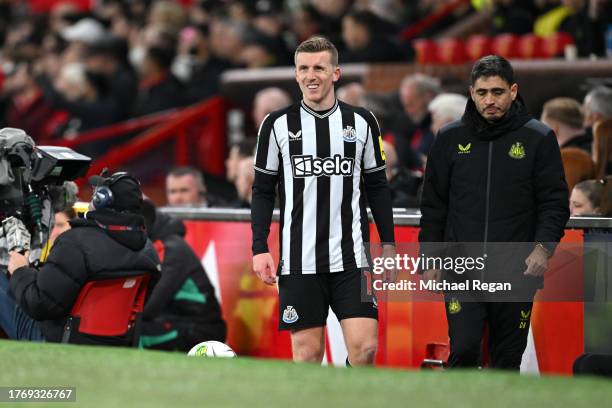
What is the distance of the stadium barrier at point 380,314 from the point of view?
27.6 feet

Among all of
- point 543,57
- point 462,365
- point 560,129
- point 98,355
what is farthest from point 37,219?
point 543,57

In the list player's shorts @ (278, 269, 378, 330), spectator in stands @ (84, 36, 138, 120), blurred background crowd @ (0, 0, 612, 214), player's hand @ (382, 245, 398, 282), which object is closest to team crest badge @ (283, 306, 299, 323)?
player's shorts @ (278, 269, 378, 330)

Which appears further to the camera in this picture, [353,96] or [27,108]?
[27,108]

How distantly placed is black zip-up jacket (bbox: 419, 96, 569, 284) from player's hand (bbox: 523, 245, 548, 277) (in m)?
0.05

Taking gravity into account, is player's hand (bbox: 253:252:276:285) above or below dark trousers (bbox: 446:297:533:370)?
above

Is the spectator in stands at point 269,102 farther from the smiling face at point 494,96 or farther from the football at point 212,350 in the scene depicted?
the smiling face at point 494,96

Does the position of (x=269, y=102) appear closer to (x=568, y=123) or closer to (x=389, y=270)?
(x=568, y=123)

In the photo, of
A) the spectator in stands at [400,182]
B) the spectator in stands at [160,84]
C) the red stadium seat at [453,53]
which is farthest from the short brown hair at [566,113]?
the spectator in stands at [160,84]

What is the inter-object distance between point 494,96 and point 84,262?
2493 millimetres

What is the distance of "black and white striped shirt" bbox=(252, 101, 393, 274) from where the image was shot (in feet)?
24.2

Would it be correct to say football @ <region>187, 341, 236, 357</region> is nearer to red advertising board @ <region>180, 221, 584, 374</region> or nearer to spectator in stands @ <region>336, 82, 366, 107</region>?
red advertising board @ <region>180, 221, 584, 374</region>

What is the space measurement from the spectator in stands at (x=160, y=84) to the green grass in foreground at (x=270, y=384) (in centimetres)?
974

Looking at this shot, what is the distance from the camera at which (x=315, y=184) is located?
7.38m

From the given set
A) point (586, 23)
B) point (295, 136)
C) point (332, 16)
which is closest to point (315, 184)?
point (295, 136)
